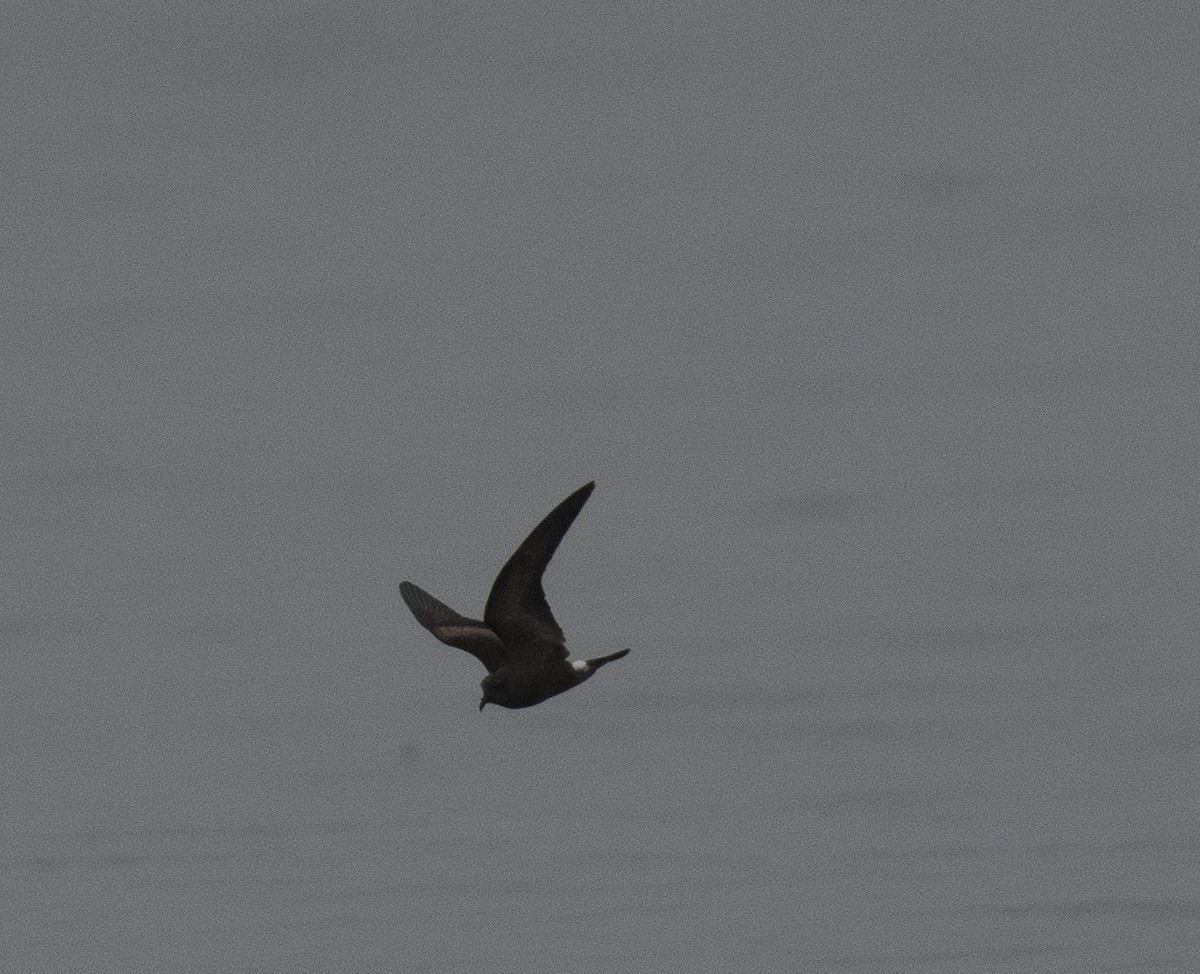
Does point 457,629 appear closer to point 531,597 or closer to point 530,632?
point 530,632

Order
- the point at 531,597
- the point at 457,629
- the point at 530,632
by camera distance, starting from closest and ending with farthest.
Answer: the point at 531,597, the point at 530,632, the point at 457,629

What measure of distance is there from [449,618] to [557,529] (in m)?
3.39

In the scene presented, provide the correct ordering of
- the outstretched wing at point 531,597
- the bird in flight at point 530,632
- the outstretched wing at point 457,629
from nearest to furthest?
the outstretched wing at point 531,597, the bird in flight at point 530,632, the outstretched wing at point 457,629

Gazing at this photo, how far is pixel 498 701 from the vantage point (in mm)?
25125

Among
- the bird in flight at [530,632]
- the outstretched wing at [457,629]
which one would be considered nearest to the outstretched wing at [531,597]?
the bird in flight at [530,632]

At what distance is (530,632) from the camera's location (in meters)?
24.8

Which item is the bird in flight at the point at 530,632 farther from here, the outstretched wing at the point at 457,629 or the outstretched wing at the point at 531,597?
the outstretched wing at the point at 457,629

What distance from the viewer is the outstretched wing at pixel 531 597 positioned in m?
24.1

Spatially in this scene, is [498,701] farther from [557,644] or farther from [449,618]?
[449,618]

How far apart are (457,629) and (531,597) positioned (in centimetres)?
242

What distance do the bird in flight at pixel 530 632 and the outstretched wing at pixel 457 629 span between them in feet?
0.74

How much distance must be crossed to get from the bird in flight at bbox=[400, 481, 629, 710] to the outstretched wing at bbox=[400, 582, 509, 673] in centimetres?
23

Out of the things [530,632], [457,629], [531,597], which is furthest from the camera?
[457,629]

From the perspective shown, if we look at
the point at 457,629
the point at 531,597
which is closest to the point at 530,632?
the point at 531,597
